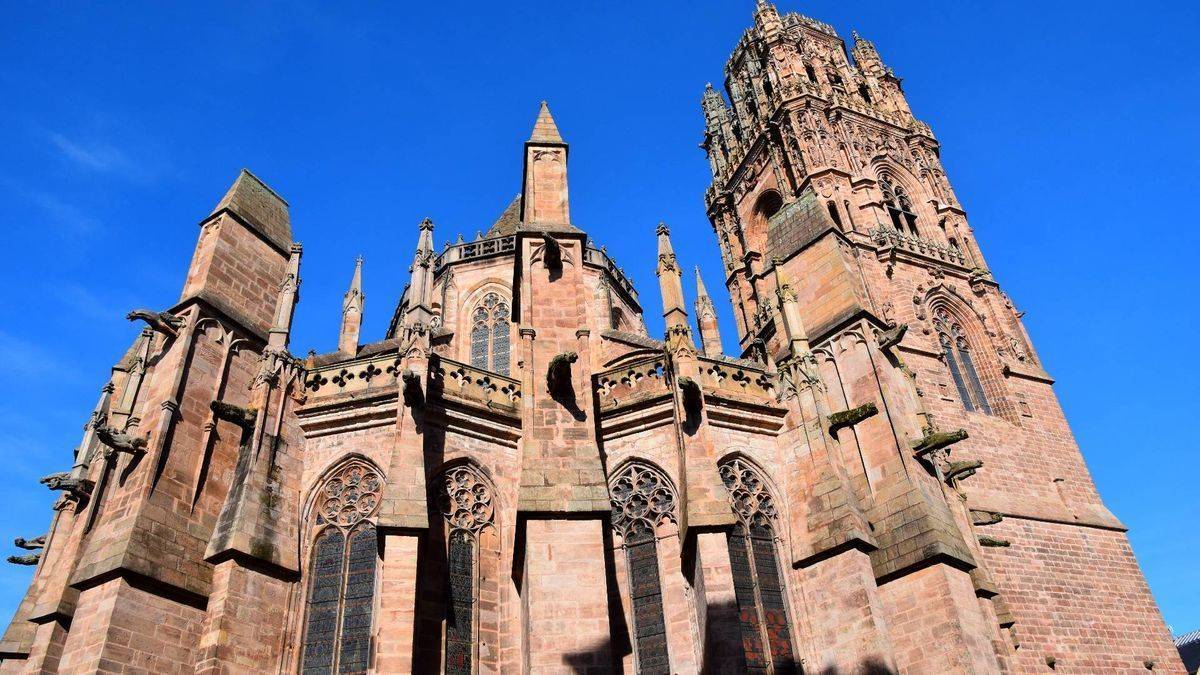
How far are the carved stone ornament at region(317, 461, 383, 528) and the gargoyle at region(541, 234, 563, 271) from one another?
164 inches

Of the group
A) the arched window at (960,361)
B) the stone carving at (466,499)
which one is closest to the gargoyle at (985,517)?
the arched window at (960,361)

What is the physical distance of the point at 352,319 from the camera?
64.0 feet

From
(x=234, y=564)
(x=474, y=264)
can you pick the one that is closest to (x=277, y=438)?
(x=234, y=564)

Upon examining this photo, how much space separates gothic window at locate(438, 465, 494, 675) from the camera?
10.7 meters

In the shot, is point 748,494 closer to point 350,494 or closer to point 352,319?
point 350,494

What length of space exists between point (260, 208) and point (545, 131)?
5.25m

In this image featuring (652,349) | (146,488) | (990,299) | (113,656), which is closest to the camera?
(113,656)

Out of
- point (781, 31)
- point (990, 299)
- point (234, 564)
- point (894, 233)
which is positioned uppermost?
point (781, 31)

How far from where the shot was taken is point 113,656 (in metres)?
9.07

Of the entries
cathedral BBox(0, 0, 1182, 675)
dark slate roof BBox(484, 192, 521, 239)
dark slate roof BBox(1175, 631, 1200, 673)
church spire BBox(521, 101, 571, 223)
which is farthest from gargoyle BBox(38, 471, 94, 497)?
dark slate roof BBox(1175, 631, 1200, 673)

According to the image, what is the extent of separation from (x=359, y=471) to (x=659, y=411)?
4.51m

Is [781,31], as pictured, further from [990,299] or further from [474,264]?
[474,264]

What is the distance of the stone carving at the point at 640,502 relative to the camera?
12.1 m

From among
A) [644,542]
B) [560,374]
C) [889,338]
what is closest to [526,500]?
[560,374]
